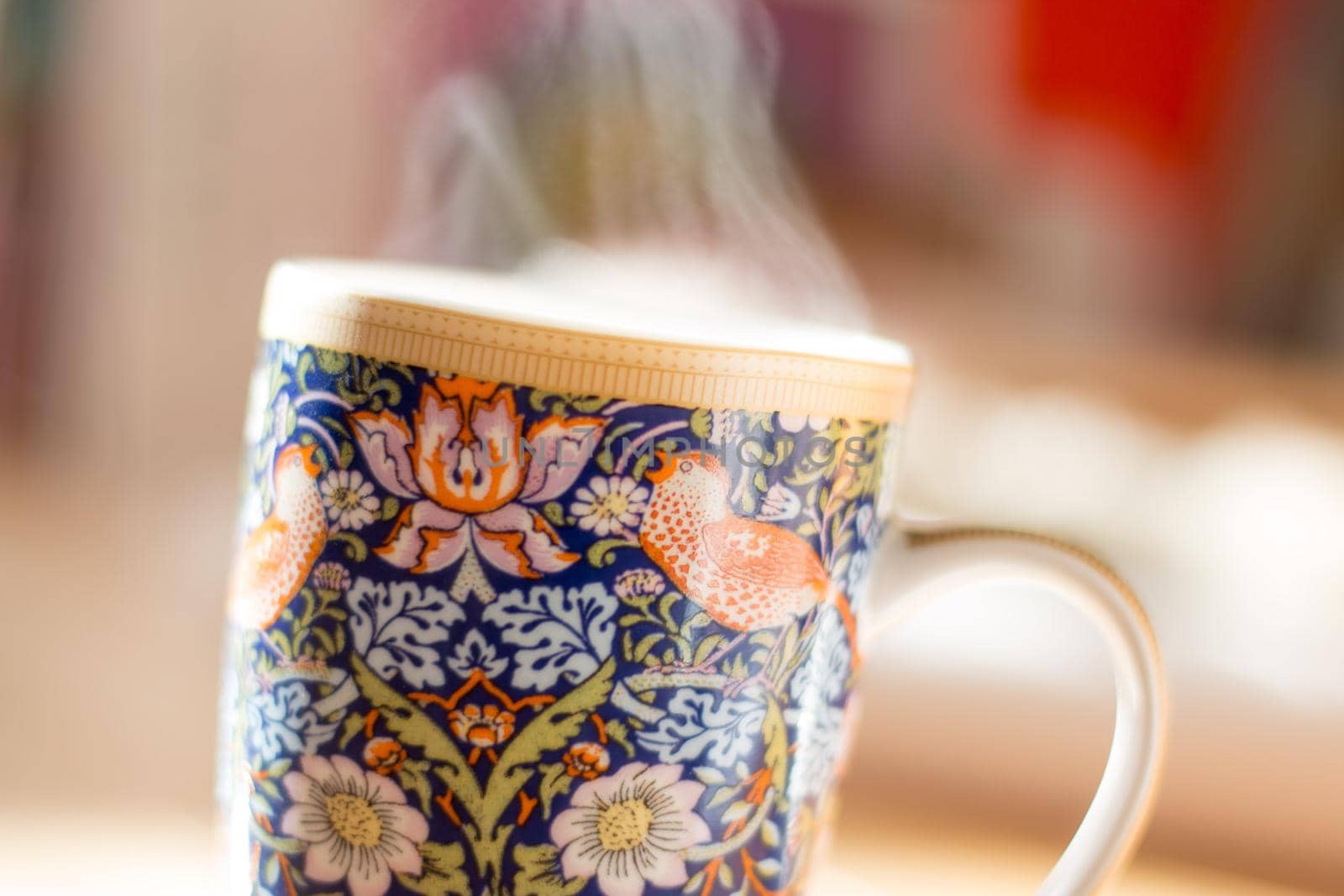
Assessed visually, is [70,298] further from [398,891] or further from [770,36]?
[398,891]

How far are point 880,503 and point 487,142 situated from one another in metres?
0.97

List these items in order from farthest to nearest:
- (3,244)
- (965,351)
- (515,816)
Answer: (3,244), (965,351), (515,816)

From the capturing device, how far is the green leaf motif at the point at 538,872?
0.89 feet

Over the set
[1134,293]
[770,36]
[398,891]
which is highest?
[770,36]

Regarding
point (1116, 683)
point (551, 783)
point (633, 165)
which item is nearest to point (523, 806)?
point (551, 783)

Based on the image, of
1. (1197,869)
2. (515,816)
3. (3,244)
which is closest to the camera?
(515,816)

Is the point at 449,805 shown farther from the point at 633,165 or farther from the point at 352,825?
the point at 633,165

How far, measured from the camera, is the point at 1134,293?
1.16m

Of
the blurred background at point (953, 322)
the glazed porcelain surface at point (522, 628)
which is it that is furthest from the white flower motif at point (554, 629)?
the blurred background at point (953, 322)

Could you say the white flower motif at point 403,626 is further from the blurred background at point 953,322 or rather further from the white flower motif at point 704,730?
the blurred background at point 953,322

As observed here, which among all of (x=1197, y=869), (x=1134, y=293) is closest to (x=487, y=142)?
(x=1134, y=293)

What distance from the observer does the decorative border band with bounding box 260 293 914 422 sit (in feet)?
0.85

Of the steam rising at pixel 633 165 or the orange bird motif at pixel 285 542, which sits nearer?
the orange bird motif at pixel 285 542

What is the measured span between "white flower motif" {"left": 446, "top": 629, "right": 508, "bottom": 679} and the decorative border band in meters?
0.06
